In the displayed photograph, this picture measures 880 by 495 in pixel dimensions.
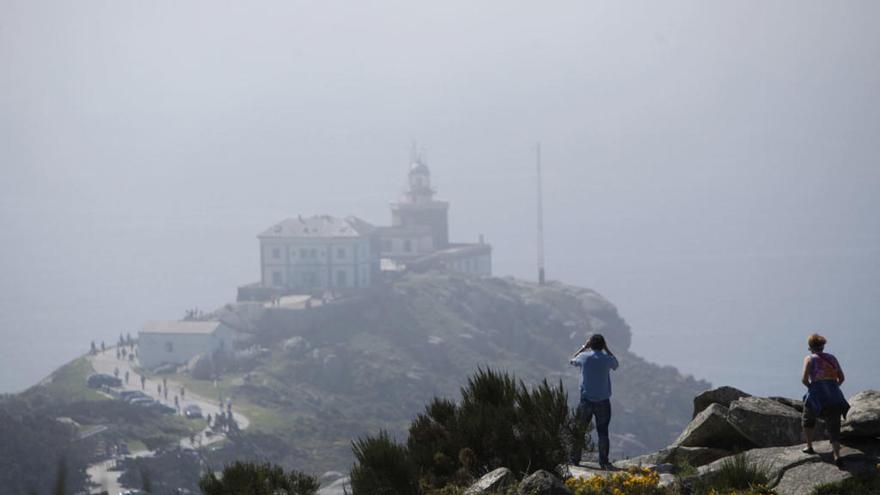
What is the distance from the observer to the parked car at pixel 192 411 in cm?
8000

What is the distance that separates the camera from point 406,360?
369 ft

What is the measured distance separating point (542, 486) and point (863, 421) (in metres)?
3.36

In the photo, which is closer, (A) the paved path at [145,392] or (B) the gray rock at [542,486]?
(B) the gray rock at [542,486]

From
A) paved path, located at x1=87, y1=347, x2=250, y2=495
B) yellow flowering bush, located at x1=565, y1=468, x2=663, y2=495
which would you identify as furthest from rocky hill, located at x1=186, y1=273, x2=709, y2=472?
yellow flowering bush, located at x1=565, y1=468, x2=663, y2=495

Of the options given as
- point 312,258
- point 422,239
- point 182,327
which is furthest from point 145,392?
point 422,239

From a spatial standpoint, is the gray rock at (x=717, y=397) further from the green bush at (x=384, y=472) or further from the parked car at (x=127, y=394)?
the parked car at (x=127, y=394)

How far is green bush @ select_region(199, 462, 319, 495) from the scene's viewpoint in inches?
526

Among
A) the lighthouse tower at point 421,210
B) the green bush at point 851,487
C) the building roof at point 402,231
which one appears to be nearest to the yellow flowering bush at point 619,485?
the green bush at point 851,487

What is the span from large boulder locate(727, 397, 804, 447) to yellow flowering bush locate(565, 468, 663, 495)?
1.92 meters

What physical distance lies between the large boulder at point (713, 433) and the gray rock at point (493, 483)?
291 centimetres

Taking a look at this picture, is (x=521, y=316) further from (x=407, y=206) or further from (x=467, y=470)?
(x=467, y=470)

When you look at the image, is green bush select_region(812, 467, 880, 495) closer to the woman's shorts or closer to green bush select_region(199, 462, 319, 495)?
the woman's shorts

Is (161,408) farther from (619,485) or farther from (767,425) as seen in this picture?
(619,485)

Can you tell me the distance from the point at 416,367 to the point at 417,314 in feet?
18.2
